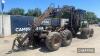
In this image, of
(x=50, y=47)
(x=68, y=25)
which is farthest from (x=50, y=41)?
(x=68, y=25)

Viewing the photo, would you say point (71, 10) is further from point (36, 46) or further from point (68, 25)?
point (36, 46)

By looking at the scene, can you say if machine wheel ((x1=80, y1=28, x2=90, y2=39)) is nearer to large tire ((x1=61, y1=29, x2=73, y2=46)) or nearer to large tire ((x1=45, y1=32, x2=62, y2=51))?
large tire ((x1=61, y1=29, x2=73, y2=46))

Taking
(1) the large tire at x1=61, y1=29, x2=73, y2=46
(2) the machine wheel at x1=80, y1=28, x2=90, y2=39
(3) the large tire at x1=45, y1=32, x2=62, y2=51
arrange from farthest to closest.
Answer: (2) the machine wheel at x1=80, y1=28, x2=90, y2=39 → (1) the large tire at x1=61, y1=29, x2=73, y2=46 → (3) the large tire at x1=45, y1=32, x2=62, y2=51

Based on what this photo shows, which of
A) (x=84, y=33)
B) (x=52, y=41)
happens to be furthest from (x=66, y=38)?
(x=84, y=33)

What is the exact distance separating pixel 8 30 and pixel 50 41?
10430 millimetres

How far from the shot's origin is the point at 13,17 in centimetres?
2188

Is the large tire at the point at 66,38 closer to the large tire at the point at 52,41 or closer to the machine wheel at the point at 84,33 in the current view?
the large tire at the point at 52,41

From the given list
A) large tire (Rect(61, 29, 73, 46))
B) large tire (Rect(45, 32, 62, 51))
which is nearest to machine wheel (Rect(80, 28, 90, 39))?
large tire (Rect(61, 29, 73, 46))

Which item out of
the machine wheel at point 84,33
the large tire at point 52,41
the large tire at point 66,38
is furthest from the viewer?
the machine wheel at point 84,33

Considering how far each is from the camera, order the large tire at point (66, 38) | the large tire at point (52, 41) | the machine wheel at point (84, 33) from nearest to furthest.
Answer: the large tire at point (52, 41)
the large tire at point (66, 38)
the machine wheel at point (84, 33)

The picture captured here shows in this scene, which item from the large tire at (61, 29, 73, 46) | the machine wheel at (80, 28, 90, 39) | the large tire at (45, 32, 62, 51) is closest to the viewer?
the large tire at (45, 32, 62, 51)

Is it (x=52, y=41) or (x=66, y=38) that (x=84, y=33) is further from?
(x=52, y=41)

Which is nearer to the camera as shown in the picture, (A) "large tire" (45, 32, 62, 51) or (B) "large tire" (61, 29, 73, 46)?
(A) "large tire" (45, 32, 62, 51)

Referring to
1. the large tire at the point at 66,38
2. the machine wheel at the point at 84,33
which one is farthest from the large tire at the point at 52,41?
the machine wheel at the point at 84,33
